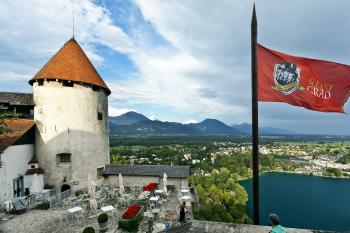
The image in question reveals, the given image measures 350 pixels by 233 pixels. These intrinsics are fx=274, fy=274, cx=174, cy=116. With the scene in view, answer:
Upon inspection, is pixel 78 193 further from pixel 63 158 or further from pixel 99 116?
pixel 99 116

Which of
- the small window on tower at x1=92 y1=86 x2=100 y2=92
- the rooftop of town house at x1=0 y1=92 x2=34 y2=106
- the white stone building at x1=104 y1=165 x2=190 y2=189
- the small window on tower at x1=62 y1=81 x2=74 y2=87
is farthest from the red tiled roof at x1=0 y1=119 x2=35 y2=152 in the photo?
the white stone building at x1=104 y1=165 x2=190 y2=189

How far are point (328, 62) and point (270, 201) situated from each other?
62332 millimetres

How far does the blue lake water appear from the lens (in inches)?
1975

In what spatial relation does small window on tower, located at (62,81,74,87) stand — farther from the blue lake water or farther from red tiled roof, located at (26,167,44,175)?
the blue lake water

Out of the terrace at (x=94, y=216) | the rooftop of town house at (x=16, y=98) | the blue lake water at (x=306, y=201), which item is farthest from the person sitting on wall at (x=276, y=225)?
the blue lake water at (x=306, y=201)

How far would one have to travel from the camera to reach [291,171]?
115m

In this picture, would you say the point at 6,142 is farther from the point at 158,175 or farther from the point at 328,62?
the point at 328,62

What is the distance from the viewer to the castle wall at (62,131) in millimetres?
23984

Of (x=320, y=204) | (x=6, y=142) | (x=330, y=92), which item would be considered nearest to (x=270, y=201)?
(x=320, y=204)

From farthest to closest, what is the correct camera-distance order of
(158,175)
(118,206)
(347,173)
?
(347,173)
(158,175)
(118,206)

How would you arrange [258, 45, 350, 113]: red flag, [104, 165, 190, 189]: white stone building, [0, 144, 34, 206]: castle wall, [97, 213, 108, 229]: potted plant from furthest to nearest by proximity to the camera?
[104, 165, 190, 189]: white stone building, [0, 144, 34, 206]: castle wall, [97, 213, 108, 229]: potted plant, [258, 45, 350, 113]: red flag

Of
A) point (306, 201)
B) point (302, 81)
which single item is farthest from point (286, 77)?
point (306, 201)

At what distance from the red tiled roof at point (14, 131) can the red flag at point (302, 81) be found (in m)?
19.6

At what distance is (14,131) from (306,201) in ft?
215
